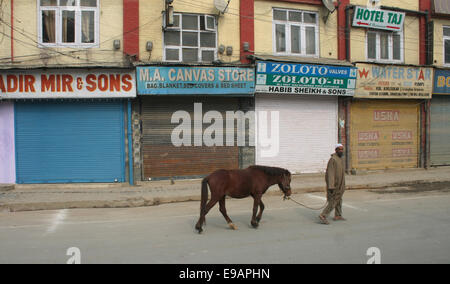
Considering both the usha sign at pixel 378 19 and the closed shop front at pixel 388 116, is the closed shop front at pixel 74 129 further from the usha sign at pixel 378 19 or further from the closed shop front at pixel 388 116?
the usha sign at pixel 378 19

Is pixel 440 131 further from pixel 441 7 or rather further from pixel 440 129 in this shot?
pixel 441 7

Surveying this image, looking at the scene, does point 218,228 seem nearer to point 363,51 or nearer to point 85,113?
point 85,113

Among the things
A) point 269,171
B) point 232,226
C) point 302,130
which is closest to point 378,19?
point 302,130

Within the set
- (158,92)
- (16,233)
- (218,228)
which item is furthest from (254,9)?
(16,233)

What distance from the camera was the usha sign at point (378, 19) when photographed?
15.3 m

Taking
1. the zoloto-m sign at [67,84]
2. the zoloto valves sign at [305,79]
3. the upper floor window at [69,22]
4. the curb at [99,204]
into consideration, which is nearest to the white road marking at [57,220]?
the curb at [99,204]

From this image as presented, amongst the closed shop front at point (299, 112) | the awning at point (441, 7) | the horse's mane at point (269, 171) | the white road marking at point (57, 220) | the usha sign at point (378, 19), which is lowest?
the white road marking at point (57, 220)

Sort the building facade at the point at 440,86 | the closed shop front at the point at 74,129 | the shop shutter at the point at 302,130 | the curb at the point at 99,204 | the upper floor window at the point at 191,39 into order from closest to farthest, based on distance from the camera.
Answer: the curb at the point at 99,204, the closed shop front at the point at 74,129, the upper floor window at the point at 191,39, the shop shutter at the point at 302,130, the building facade at the point at 440,86

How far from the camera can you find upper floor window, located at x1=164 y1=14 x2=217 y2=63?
531 inches

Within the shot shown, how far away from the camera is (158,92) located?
42.0ft

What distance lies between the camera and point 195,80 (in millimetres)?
13047

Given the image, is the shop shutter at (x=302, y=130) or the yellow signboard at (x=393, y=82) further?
the yellow signboard at (x=393, y=82)

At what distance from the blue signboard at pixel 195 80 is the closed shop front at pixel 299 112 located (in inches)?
26.7

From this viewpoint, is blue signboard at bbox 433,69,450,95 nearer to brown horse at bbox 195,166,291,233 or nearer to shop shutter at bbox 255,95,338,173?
shop shutter at bbox 255,95,338,173
